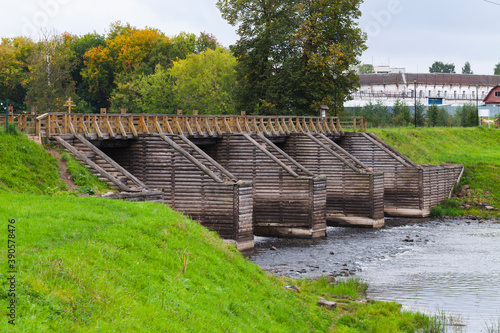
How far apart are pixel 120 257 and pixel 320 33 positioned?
4046cm

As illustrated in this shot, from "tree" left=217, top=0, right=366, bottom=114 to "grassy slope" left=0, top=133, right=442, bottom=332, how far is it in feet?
105

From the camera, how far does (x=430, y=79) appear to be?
109 metres

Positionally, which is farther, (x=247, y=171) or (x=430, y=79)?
(x=430, y=79)

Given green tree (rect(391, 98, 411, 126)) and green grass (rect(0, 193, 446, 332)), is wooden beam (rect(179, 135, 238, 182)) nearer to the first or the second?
green grass (rect(0, 193, 446, 332))

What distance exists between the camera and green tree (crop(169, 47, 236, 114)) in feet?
225

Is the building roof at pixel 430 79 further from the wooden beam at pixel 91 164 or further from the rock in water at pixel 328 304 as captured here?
the rock in water at pixel 328 304

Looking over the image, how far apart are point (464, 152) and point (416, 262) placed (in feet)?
108

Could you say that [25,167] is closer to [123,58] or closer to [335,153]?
[335,153]

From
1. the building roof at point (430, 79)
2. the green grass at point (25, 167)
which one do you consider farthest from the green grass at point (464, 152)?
the building roof at point (430, 79)

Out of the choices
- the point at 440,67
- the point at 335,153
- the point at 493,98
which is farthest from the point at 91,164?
the point at 440,67

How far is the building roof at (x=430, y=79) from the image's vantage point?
105m

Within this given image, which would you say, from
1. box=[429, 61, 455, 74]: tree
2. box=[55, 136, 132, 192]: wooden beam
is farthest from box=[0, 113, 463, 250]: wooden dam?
box=[429, 61, 455, 74]: tree

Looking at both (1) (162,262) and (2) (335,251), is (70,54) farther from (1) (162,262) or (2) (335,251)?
(1) (162,262)

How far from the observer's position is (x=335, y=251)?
32.4 m
